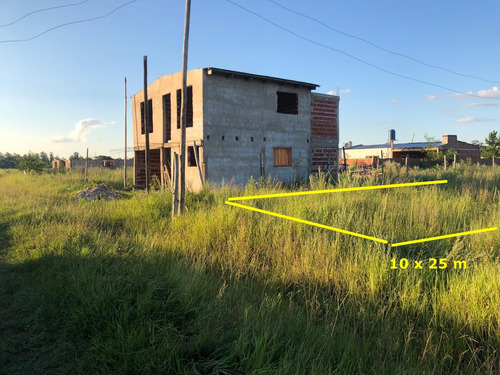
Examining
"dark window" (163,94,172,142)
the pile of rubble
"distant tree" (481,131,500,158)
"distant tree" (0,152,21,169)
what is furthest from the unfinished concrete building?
"distant tree" (0,152,21,169)

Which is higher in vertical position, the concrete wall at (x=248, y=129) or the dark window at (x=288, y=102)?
the dark window at (x=288, y=102)

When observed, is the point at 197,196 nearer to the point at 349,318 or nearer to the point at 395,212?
the point at 395,212

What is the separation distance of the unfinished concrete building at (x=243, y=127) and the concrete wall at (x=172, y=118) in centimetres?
4

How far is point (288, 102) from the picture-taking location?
19.4 m

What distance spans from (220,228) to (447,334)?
13.0 feet

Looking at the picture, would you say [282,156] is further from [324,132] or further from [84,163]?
[84,163]

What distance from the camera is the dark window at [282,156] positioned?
1636cm

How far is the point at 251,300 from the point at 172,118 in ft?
46.3

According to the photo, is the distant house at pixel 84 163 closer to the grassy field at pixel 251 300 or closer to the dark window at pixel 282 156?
the dark window at pixel 282 156

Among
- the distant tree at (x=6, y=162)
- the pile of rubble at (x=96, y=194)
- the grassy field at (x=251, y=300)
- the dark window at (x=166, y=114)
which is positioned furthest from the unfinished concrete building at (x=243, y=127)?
the distant tree at (x=6, y=162)

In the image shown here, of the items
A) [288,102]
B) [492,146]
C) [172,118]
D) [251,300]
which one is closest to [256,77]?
[172,118]

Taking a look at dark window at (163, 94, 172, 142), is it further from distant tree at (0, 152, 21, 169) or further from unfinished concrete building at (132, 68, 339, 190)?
distant tree at (0, 152, 21, 169)

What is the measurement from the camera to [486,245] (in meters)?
5.18

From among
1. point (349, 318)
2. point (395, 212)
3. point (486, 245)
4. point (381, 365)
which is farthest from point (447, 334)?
point (395, 212)
